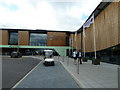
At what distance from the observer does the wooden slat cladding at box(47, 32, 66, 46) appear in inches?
2645

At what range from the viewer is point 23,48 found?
66.8 meters

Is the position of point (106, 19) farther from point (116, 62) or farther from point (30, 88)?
point (30, 88)

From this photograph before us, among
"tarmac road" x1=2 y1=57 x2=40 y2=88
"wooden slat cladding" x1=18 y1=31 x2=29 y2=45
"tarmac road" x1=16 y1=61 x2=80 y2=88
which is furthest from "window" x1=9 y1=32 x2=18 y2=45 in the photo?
"tarmac road" x1=16 y1=61 x2=80 y2=88

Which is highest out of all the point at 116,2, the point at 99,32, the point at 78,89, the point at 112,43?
the point at 116,2

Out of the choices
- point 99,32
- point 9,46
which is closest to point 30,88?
point 99,32

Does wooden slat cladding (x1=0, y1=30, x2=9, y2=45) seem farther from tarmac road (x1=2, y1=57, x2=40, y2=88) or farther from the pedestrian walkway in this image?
the pedestrian walkway

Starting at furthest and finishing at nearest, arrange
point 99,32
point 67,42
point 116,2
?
point 67,42
point 99,32
point 116,2

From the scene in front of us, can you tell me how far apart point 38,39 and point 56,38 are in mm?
7487

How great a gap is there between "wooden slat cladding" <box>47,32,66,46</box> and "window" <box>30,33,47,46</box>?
3716 mm

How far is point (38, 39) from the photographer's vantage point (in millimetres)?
69562

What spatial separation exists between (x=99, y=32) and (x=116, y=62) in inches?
347

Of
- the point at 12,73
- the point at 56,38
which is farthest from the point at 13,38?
the point at 12,73

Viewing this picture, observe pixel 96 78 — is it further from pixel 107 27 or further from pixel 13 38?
pixel 13 38

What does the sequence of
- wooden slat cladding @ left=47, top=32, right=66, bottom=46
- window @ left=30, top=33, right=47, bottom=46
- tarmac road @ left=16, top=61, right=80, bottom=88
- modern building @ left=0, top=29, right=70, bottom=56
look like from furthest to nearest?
window @ left=30, top=33, right=47, bottom=46
wooden slat cladding @ left=47, top=32, right=66, bottom=46
modern building @ left=0, top=29, right=70, bottom=56
tarmac road @ left=16, top=61, right=80, bottom=88
